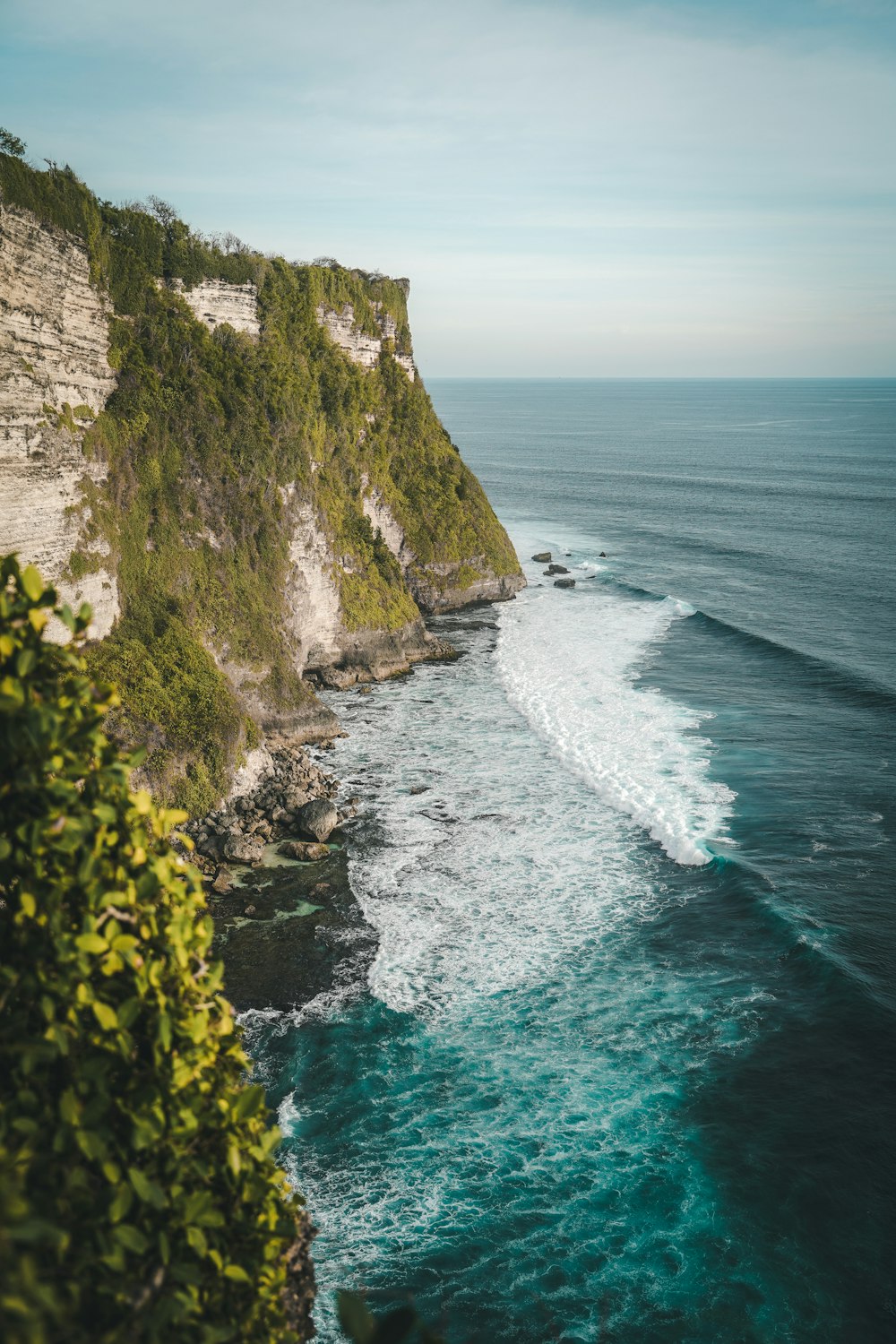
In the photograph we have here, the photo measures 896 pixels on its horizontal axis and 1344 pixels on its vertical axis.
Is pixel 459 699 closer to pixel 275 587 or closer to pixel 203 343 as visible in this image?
pixel 275 587

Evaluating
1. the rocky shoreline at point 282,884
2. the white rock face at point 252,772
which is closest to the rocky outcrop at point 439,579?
the rocky shoreline at point 282,884

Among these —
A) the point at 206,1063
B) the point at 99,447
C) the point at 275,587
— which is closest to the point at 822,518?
the point at 275,587

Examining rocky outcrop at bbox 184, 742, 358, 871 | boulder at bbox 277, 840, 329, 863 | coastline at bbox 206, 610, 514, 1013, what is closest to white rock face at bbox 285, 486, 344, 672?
coastline at bbox 206, 610, 514, 1013

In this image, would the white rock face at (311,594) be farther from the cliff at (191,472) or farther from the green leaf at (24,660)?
the green leaf at (24,660)

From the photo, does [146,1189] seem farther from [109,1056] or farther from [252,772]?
[252,772]

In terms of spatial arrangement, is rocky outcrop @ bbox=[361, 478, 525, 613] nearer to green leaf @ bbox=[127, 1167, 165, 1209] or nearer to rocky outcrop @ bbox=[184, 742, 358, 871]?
rocky outcrop @ bbox=[184, 742, 358, 871]
